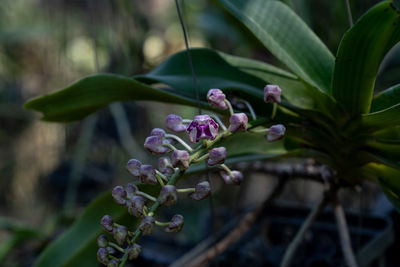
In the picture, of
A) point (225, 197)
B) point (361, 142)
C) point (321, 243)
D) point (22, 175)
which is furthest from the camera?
point (22, 175)

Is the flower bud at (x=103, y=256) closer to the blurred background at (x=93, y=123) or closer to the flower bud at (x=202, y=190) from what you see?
the flower bud at (x=202, y=190)

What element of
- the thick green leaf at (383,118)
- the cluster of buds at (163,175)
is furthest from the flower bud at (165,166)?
the thick green leaf at (383,118)

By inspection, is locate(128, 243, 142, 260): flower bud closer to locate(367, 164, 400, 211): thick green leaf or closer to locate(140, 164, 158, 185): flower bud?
locate(140, 164, 158, 185): flower bud

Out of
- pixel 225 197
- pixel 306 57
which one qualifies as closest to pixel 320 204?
pixel 306 57

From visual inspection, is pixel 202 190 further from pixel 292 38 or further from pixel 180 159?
pixel 292 38

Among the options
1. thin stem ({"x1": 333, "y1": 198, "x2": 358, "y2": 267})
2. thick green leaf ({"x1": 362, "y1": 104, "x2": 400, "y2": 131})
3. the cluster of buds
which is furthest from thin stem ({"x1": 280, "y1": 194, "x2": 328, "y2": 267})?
the cluster of buds

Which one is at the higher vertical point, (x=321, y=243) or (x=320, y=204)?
(x=320, y=204)

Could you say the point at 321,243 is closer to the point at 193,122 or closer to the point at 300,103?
the point at 300,103
